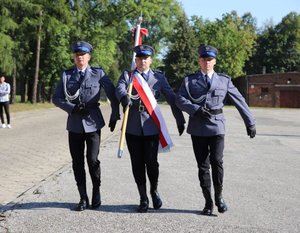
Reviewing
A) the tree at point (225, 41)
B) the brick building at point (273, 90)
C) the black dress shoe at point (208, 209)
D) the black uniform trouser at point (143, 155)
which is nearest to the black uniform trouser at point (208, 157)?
the black dress shoe at point (208, 209)

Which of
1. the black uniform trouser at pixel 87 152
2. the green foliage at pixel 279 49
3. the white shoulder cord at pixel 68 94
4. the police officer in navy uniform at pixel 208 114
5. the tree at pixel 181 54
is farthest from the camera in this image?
the green foliage at pixel 279 49

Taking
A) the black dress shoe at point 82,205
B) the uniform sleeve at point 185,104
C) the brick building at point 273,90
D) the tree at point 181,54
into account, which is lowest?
the black dress shoe at point 82,205

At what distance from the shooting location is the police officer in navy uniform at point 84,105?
604 cm

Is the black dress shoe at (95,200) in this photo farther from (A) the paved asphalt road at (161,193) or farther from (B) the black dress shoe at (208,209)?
(B) the black dress shoe at (208,209)

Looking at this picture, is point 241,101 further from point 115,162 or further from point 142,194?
point 115,162

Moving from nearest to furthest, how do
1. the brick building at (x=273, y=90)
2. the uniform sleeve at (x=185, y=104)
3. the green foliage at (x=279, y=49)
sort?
the uniform sleeve at (x=185, y=104), the brick building at (x=273, y=90), the green foliage at (x=279, y=49)

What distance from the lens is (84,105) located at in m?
6.02

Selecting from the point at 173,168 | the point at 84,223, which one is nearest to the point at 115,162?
the point at 173,168

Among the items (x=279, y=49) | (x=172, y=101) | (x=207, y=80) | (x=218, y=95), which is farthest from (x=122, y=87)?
(x=279, y=49)

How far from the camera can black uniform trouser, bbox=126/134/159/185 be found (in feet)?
20.0

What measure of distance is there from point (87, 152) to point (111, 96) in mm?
715

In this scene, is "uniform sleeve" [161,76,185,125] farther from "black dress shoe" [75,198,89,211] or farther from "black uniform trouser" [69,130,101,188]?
"black dress shoe" [75,198,89,211]

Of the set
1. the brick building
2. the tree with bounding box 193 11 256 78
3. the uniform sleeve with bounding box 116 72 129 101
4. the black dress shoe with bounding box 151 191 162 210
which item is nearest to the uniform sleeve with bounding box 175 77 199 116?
the uniform sleeve with bounding box 116 72 129 101

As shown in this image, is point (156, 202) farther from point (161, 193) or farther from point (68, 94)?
point (68, 94)
